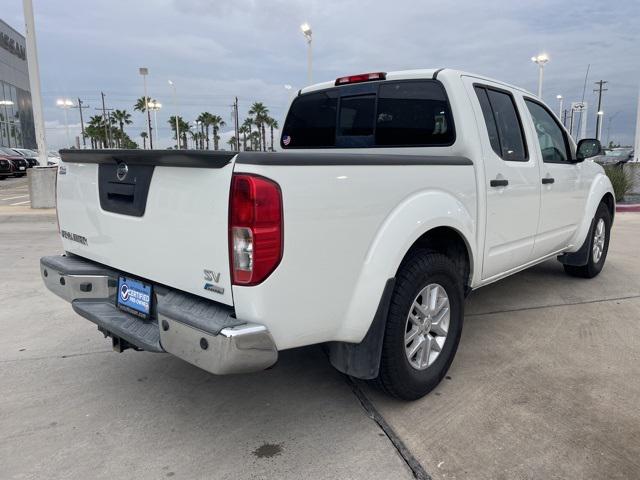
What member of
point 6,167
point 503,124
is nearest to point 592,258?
point 503,124

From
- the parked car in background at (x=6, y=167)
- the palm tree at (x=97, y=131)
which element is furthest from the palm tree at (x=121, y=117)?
the parked car in background at (x=6, y=167)

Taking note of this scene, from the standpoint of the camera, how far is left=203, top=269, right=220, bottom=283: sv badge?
2.23m

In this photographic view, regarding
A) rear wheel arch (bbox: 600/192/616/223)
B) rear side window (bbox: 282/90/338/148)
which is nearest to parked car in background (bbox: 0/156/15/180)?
rear side window (bbox: 282/90/338/148)

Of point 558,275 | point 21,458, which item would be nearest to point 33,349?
point 21,458

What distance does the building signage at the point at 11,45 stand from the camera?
48875 millimetres

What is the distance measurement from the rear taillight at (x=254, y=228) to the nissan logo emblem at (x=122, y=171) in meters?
0.85

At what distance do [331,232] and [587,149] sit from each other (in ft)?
11.4

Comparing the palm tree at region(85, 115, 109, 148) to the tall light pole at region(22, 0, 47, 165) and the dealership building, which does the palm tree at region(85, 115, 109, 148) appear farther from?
the tall light pole at region(22, 0, 47, 165)

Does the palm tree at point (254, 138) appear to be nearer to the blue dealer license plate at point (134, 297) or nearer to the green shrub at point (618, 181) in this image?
the green shrub at point (618, 181)

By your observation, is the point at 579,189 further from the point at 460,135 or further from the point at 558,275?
the point at 460,135

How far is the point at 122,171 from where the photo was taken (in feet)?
8.78

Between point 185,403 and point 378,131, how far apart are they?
89.4 inches

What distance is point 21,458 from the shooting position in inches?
99.3

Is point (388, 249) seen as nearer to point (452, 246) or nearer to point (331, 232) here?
point (331, 232)
